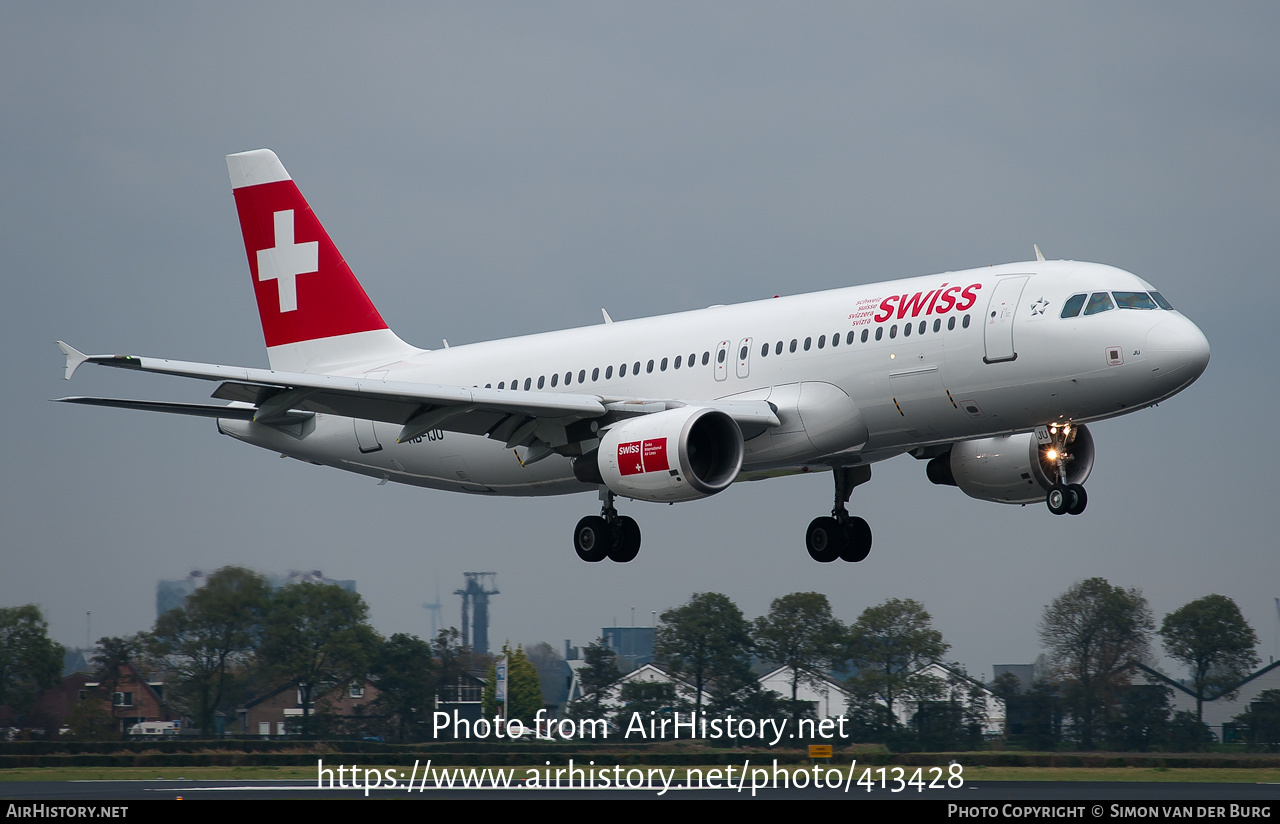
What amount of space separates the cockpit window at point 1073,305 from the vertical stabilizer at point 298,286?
18.6 meters

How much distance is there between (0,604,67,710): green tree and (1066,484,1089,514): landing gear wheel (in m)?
33.7

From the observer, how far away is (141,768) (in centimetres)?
4700

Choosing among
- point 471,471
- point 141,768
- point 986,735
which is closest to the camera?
point 471,471

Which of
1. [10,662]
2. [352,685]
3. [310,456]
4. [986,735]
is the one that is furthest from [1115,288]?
[10,662]

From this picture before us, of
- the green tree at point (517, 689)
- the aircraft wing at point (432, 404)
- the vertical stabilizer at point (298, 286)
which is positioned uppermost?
the vertical stabilizer at point (298, 286)

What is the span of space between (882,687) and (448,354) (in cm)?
2592

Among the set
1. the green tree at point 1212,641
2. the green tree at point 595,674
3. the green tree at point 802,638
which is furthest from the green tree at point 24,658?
the green tree at point 1212,641

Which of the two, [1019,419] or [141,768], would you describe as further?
[141,768]

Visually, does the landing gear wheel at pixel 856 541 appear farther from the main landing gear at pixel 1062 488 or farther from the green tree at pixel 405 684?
Answer: the green tree at pixel 405 684

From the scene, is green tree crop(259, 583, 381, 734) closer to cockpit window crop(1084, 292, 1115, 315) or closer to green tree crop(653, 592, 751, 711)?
green tree crop(653, 592, 751, 711)

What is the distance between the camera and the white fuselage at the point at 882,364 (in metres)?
28.8

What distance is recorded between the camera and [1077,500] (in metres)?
30.7

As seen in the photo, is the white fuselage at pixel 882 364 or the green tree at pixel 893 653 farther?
the green tree at pixel 893 653

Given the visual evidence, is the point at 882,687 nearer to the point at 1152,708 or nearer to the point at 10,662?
the point at 1152,708
